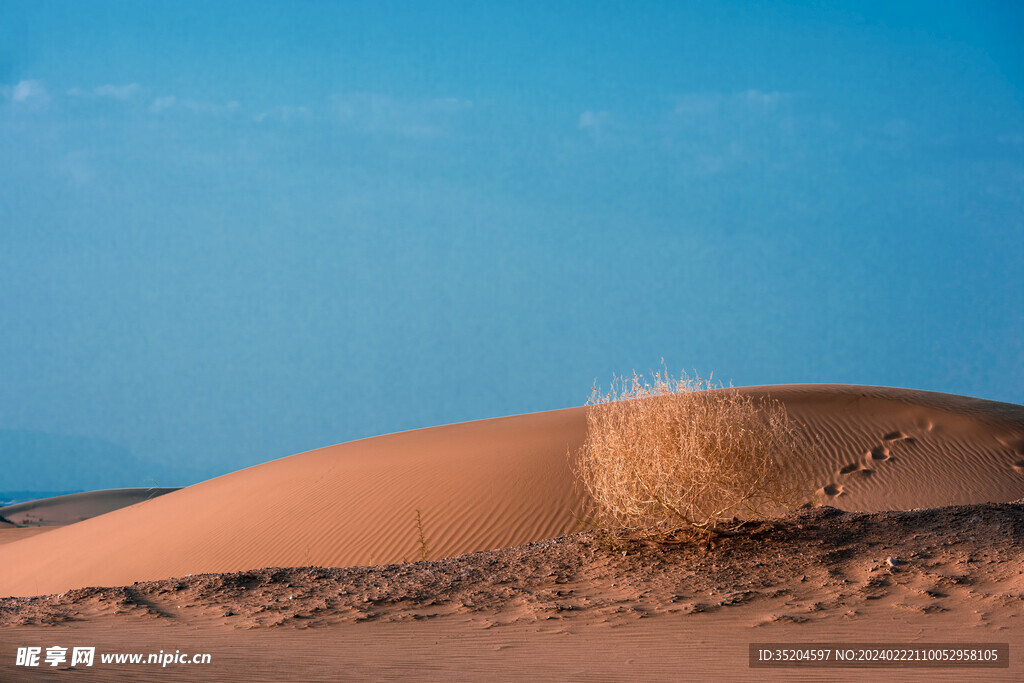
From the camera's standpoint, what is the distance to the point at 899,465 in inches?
591

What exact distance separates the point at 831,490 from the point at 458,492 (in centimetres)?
698

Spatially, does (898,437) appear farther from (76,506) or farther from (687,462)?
(76,506)

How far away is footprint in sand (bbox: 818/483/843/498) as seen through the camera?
13859 millimetres

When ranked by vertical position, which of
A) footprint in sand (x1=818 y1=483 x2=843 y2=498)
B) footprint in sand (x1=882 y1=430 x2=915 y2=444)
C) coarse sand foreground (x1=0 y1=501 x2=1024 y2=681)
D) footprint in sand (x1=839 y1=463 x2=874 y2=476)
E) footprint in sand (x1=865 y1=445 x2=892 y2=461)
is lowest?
coarse sand foreground (x1=0 y1=501 x2=1024 y2=681)

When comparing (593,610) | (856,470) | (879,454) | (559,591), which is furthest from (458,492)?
(879,454)

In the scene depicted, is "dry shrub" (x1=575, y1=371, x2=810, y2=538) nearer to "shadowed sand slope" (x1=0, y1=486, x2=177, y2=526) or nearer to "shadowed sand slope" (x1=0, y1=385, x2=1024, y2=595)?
"shadowed sand slope" (x1=0, y1=385, x2=1024, y2=595)

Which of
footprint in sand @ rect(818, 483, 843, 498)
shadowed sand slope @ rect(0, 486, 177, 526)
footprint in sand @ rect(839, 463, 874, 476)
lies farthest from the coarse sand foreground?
shadowed sand slope @ rect(0, 486, 177, 526)

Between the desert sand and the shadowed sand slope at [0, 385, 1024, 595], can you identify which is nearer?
the desert sand

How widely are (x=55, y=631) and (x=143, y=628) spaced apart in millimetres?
680

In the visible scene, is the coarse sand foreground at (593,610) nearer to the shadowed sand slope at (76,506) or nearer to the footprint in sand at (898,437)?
the footprint in sand at (898,437)

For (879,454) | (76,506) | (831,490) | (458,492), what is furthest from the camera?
(76,506)

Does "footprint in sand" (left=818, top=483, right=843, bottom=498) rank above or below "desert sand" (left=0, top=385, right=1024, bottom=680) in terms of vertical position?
above

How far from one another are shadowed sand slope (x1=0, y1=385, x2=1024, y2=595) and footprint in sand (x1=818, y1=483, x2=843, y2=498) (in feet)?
0.12

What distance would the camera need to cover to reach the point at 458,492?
48.3 ft
